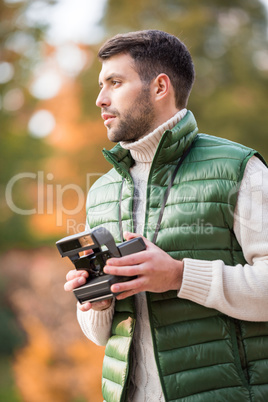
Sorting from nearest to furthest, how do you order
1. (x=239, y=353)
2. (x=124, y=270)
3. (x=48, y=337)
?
(x=124, y=270), (x=239, y=353), (x=48, y=337)

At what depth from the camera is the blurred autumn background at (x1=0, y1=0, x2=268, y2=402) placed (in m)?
5.13

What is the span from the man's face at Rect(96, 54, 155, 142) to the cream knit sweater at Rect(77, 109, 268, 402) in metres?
0.29

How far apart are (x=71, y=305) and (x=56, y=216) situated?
3.69ft

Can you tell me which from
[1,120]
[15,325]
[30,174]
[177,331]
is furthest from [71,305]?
[177,331]

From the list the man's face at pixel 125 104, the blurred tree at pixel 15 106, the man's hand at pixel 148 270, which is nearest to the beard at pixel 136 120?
the man's face at pixel 125 104

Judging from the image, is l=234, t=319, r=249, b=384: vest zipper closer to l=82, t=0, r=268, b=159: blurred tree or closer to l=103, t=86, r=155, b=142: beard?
l=103, t=86, r=155, b=142: beard

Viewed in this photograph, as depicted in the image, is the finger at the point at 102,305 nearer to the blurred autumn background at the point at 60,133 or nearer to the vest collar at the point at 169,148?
the vest collar at the point at 169,148

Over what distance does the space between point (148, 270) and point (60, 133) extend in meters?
4.78

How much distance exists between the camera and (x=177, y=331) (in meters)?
1.42

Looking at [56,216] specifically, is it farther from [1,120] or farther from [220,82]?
[220,82]

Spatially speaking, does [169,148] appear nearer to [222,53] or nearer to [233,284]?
[233,284]

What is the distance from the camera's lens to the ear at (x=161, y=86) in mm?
1701

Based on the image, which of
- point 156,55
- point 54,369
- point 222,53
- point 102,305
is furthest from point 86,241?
point 54,369

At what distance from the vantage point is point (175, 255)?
147cm
